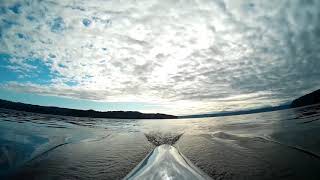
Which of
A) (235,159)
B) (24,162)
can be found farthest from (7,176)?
(235,159)

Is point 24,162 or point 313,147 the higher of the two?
point 313,147

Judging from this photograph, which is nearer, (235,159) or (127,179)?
(127,179)

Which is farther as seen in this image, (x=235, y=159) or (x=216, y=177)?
(x=235, y=159)

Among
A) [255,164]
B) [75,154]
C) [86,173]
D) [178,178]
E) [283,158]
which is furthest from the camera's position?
[75,154]

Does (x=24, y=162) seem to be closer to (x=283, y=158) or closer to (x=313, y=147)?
(x=283, y=158)

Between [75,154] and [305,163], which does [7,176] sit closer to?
[75,154]

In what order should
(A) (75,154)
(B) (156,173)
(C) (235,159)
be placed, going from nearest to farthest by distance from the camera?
(B) (156,173)
(C) (235,159)
(A) (75,154)

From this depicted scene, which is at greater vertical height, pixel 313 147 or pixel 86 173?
pixel 313 147

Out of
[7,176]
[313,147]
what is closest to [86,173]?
[7,176]

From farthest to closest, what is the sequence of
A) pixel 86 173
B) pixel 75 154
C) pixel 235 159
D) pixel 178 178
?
pixel 75 154 < pixel 235 159 < pixel 86 173 < pixel 178 178
